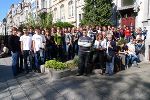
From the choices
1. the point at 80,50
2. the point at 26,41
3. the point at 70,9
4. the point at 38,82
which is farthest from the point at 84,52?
the point at 70,9

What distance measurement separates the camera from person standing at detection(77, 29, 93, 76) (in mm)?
13484

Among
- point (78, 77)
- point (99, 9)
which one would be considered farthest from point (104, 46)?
point (99, 9)

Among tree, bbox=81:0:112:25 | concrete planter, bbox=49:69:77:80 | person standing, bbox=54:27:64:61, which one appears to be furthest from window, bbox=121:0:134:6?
concrete planter, bbox=49:69:77:80

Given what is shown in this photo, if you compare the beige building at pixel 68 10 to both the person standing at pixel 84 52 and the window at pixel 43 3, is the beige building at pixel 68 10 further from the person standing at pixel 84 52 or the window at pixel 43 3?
the person standing at pixel 84 52

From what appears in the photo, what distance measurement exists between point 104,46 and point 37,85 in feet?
11.3

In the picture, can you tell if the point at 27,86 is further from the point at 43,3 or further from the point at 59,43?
the point at 43,3

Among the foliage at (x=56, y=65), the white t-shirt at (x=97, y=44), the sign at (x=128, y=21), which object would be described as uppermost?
the sign at (x=128, y=21)

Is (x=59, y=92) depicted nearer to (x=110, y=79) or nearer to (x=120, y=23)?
(x=110, y=79)

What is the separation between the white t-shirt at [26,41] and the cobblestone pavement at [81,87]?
1.24 m

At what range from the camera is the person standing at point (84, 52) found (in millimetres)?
13484

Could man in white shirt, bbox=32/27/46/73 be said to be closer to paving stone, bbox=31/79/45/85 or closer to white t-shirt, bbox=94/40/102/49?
paving stone, bbox=31/79/45/85

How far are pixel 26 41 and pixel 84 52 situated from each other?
2.64m

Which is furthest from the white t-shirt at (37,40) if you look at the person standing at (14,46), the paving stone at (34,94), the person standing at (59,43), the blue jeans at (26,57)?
the paving stone at (34,94)

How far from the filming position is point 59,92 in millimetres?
10883
